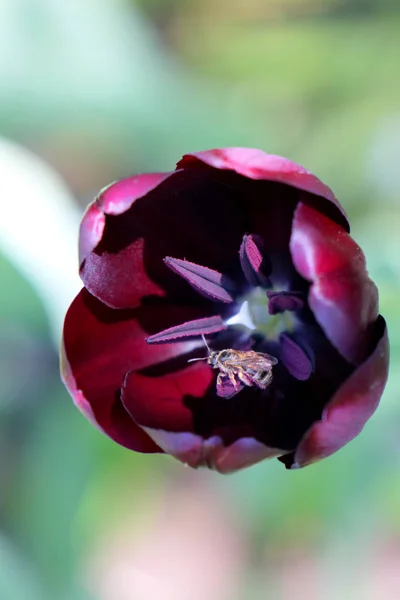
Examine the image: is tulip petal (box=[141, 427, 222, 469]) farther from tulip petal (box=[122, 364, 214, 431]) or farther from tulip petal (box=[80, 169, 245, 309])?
tulip petal (box=[80, 169, 245, 309])

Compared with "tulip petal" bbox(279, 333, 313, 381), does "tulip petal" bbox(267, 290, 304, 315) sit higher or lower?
higher

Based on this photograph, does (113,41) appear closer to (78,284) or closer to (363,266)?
(78,284)

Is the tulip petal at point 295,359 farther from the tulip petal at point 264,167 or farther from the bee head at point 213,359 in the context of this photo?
the tulip petal at point 264,167

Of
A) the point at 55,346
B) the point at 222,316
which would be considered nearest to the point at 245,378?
the point at 222,316

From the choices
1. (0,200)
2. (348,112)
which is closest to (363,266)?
(0,200)

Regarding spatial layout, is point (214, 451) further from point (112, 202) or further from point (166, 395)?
point (112, 202)

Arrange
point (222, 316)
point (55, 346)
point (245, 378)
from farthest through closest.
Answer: point (55, 346) → point (222, 316) → point (245, 378)

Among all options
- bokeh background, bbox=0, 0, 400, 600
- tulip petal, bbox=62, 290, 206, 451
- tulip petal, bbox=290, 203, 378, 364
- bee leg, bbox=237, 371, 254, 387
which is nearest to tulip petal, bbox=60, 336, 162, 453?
tulip petal, bbox=62, 290, 206, 451
